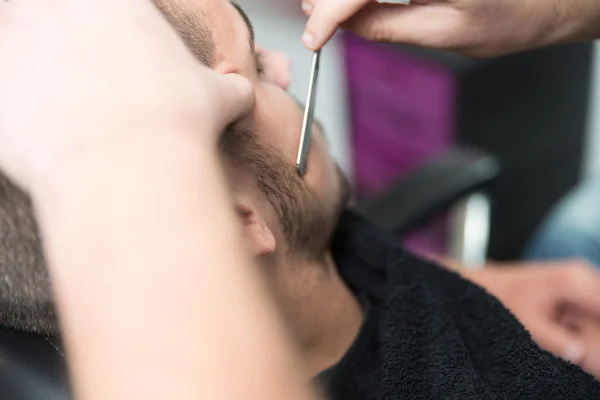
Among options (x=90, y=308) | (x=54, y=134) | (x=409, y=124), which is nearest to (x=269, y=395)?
(x=90, y=308)

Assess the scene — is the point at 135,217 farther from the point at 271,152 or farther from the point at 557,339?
the point at 557,339

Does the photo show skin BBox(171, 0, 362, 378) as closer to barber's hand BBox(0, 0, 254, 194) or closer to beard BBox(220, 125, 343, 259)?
beard BBox(220, 125, 343, 259)

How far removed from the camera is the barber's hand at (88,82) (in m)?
0.44

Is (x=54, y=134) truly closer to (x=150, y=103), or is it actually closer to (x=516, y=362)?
(x=150, y=103)

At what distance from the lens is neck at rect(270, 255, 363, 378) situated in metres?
0.76

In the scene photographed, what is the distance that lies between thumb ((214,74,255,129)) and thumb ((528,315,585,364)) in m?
0.60

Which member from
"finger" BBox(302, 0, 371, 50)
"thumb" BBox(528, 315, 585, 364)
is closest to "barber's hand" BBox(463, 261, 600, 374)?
"thumb" BBox(528, 315, 585, 364)

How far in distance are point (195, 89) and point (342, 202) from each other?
0.37 meters

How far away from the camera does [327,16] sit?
0.67 m

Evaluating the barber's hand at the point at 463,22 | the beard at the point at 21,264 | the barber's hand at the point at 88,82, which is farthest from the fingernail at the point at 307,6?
the beard at the point at 21,264

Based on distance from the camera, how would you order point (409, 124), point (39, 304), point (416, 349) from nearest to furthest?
point (39, 304)
point (416, 349)
point (409, 124)

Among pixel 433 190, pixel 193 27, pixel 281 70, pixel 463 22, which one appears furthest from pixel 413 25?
pixel 433 190

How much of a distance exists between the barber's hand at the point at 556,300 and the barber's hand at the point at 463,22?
0.37m

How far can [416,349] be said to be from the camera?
722 millimetres
